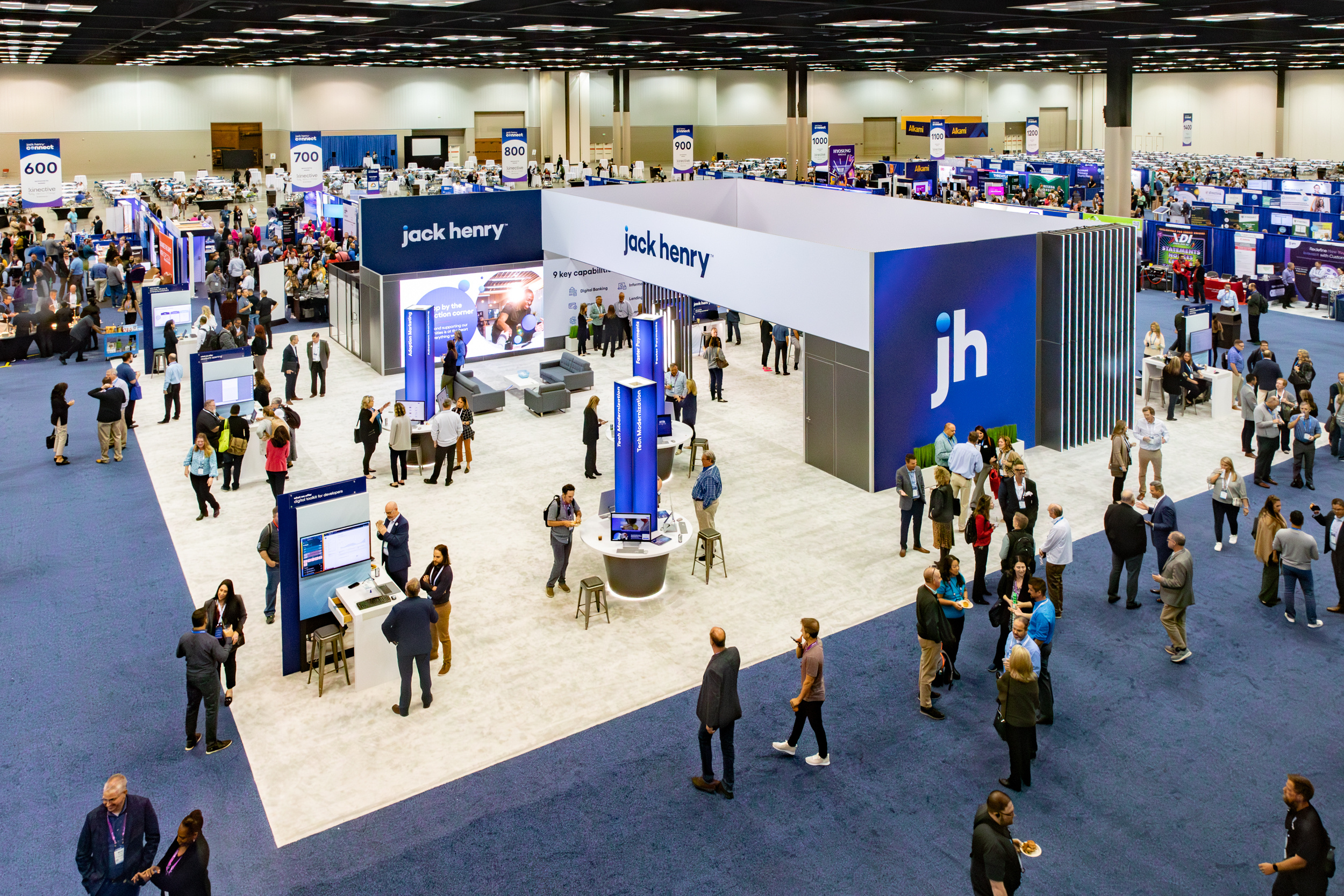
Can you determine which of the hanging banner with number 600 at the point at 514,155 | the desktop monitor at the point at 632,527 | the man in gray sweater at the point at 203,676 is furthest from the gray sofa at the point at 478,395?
the hanging banner with number 600 at the point at 514,155

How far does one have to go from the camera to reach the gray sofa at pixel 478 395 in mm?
17453

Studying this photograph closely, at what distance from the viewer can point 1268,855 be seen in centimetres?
707

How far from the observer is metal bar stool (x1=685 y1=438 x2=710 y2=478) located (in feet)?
48.8

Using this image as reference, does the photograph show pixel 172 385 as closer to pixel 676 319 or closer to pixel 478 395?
pixel 478 395

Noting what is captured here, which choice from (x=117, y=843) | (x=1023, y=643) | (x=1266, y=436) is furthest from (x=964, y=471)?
(x=117, y=843)

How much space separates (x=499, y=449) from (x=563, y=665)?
6.58 meters

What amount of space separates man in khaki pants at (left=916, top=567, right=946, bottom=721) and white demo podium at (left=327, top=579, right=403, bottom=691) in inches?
169

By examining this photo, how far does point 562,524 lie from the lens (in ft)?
36.1

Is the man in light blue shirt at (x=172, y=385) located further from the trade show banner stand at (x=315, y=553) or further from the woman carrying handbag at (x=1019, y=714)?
the woman carrying handbag at (x=1019, y=714)

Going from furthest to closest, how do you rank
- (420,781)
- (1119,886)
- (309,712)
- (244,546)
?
(244,546), (309,712), (420,781), (1119,886)

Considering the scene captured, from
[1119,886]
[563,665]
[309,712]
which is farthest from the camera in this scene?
[563,665]

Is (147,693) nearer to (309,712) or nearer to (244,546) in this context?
(309,712)

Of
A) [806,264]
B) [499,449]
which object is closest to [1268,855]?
[806,264]

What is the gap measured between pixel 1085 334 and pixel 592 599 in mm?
8637
